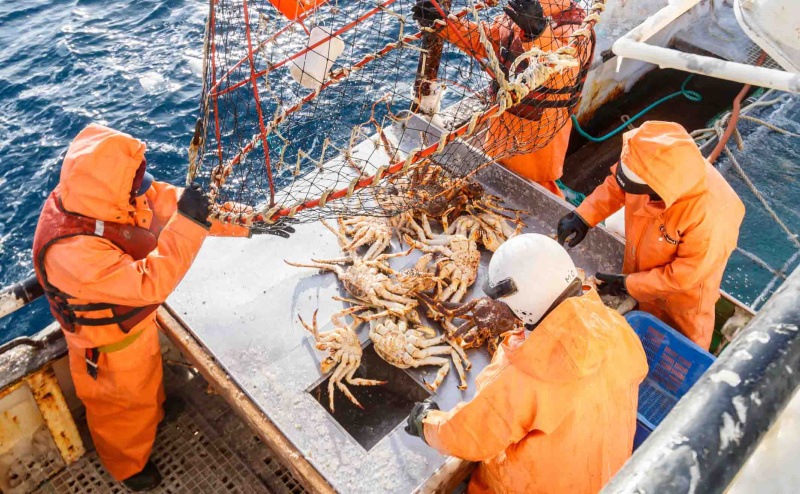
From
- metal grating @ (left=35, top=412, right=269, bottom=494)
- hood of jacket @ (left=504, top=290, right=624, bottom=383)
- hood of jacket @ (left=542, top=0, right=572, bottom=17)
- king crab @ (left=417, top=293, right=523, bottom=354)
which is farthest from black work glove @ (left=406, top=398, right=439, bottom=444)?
hood of jacket @ (left=542, top=0, right=572, bottom=17)

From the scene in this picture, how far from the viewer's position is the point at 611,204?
191 inches

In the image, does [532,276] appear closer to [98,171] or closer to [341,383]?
[341,383]

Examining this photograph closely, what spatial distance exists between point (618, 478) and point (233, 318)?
3.89 meters

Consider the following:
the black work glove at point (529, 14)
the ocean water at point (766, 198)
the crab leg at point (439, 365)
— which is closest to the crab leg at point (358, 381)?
the crab leg at point (439, 365)

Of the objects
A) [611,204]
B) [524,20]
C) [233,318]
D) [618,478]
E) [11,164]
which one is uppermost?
[618,478]

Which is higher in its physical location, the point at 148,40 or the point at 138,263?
the point at 138,263

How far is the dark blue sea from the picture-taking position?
705 cm

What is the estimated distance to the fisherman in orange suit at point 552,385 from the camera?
275cm

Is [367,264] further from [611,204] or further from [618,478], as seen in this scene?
[618,478]

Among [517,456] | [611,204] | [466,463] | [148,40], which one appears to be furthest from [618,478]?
[148,40]

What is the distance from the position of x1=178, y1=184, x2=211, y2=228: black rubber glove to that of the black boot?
6.14 feet

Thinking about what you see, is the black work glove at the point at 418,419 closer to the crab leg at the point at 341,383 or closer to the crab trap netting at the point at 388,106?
the crab leg at the point at 341,383

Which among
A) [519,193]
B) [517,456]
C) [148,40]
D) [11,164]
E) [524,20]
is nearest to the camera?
[517,456]

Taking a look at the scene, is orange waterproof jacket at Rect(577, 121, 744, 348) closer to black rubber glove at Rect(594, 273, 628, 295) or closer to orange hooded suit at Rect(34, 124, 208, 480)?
black rubber glove at Rect(594, 273, 628, 295)
